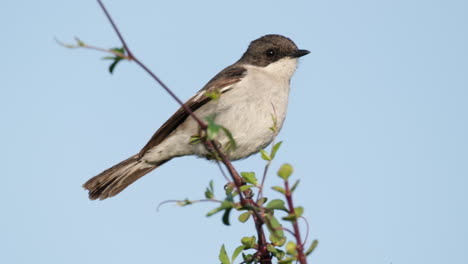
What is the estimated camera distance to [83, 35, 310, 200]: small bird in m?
7.49

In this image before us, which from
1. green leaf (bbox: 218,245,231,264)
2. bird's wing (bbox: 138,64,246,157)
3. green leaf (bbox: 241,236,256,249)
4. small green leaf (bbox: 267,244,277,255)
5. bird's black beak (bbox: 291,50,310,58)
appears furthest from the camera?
bird's black beak (bbox: 291,50,310,58)

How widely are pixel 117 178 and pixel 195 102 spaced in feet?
6.06

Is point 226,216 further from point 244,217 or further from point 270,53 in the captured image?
point 270,53

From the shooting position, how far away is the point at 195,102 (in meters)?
8.02

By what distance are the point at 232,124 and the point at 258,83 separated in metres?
0.84

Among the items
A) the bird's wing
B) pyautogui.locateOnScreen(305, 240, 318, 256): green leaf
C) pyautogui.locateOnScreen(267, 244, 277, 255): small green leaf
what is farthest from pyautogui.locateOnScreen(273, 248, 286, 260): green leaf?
the bird's wing

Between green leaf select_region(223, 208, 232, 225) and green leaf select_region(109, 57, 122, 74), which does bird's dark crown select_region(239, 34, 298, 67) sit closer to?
green leaf select_region(109, 57, 122, 74)

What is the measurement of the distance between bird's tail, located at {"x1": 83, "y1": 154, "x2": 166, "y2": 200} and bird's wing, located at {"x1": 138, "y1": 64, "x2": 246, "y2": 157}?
0.33 meters

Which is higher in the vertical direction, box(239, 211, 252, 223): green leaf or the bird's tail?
the bird's tail

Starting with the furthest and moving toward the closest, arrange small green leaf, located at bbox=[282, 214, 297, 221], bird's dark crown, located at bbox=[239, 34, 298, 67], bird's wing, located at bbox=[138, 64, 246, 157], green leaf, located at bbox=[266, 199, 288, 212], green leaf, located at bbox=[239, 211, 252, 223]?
bird's dark crown, located at bbox=[239, 34, 298, 67]
bird's wing, located at bbox=[138, 64, 246, 157]
green leaf, located at bbox=[239, 211, 252, 223]
green leaf, located at bbox=[266, 199, 288, 212]
small green leaf, located at bbox=[282, 214, 297, 221]

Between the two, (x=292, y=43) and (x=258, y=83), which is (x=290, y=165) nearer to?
(x=258, y=83)

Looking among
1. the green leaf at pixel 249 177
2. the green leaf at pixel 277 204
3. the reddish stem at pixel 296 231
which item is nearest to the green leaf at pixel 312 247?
the reddish stem at pixel 296 231

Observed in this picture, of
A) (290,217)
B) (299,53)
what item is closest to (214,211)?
(290,217)

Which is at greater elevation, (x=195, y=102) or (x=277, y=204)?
(x=195, y=102)
